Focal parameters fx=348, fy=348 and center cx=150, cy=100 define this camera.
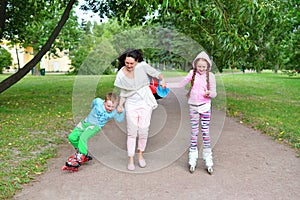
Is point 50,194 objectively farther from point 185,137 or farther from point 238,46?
point 238,46

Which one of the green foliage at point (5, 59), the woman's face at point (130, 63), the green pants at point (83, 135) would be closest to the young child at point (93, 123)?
the green pants at point (83, 135)

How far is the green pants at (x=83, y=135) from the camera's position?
16.2 ft

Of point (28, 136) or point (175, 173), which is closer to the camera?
point (175, 173)

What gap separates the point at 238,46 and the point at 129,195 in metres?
3.63

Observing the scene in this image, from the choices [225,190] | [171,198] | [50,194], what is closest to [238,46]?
[225,190]

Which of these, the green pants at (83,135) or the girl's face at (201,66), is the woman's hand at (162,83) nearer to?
the girl's face at (201,66)

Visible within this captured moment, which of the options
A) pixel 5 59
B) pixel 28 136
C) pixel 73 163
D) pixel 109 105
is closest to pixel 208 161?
pixel 109 105

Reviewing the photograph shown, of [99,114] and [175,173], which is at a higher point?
[99,114]

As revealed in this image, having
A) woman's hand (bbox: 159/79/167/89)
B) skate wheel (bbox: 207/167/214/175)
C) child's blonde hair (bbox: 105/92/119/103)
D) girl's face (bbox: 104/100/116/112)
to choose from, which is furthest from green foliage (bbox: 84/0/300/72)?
skate wheel (bbox: 207/167/214/175)

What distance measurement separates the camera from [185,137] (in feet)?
22.0

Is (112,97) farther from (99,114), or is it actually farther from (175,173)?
(175,173)

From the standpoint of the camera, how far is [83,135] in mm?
4926

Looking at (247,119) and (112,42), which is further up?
(112,42)

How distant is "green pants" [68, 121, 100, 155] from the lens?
16.2 ft
